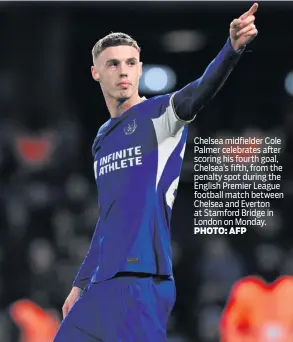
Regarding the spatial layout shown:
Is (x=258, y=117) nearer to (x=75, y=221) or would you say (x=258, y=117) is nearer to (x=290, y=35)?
(x=290, y=35)

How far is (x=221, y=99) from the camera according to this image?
1052cm

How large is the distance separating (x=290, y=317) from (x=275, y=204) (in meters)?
1.63

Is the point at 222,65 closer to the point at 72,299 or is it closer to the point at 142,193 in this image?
the point at 142,193

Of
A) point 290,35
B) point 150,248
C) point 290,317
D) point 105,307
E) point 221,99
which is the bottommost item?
point 290,317

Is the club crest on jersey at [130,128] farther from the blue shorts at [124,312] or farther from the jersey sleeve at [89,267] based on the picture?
the blue shorts at [124,312]

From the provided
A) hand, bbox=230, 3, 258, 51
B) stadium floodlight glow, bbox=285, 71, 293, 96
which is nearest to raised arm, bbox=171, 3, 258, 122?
hand, bbox=230, 3, 258, 51

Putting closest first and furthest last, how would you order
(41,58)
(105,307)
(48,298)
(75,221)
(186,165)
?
(105,307), (48,298), (75,221), (186,165), (41,58)

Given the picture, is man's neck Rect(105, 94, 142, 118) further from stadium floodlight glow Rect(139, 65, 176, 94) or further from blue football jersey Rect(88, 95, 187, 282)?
stadium floodlight glow Rect(139, 65, 176, 94)

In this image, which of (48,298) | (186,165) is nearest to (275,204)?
(186,165)

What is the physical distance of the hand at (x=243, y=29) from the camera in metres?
3.48

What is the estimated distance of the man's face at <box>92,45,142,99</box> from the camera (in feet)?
13.3

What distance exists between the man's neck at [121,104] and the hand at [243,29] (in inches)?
27.9

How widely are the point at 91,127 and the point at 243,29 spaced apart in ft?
23.0

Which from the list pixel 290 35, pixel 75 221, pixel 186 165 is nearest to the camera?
pixel 75 221
